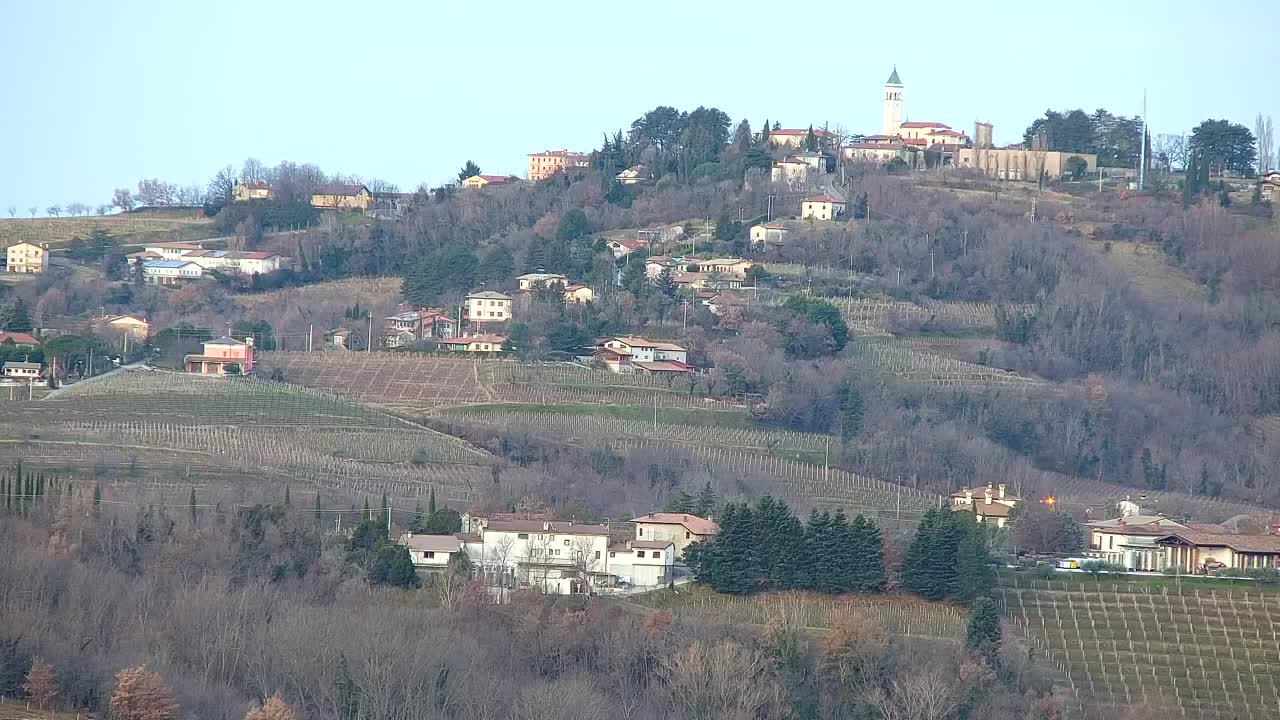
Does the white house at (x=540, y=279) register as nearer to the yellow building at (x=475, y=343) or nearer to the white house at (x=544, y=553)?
the yellow building at (x=475, y=343)

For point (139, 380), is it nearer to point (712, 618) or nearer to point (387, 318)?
point (387, 318)

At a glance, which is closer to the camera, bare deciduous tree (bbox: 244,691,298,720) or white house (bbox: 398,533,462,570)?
bare deciduous tree (bbox: 244,691,298,720)

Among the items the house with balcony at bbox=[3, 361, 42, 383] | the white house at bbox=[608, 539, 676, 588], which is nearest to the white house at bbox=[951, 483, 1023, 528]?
the white house at bbox=[608, 539, 676, 588]

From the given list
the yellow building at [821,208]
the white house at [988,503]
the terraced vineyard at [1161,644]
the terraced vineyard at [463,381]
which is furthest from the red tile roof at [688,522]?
the yellow building at [821,208]

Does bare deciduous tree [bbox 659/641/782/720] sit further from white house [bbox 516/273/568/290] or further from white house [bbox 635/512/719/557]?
white house [bbox 516/273/568/290]

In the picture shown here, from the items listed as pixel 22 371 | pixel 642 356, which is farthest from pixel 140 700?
pixel 642 356

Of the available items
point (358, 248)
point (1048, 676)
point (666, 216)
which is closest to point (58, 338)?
point (358, 248)
